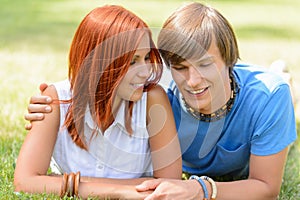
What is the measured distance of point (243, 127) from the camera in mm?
3510

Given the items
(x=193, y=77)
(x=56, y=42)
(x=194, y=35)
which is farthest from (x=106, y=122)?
(x=56, y=42)

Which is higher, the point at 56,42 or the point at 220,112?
the point at 220,112

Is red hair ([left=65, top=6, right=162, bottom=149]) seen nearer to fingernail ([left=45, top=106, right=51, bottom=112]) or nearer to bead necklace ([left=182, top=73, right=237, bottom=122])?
fingernail ([left=45, top=106, right=51, bottom=112])

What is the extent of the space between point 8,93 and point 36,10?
5.62m

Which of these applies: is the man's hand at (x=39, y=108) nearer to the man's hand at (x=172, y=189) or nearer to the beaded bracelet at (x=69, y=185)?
the beaded bracelet at (x=69, y=185)

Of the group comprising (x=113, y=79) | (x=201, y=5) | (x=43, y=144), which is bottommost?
(x=43, y=144)

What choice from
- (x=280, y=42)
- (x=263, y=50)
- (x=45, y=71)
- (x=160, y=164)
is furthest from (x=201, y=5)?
(x=280, y=42)

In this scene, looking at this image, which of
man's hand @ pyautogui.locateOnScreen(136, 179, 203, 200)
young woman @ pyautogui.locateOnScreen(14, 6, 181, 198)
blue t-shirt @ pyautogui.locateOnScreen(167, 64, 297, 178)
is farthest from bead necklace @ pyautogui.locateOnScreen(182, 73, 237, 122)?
man's hand @ pyautogui.locateOnScreen(136, 179, 203, 200)

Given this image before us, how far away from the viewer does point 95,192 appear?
3230mm

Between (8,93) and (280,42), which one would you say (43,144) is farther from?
(280,42)

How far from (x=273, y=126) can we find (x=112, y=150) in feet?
2.74

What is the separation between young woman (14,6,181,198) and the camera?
3191mm

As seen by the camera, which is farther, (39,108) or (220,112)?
(220,112)

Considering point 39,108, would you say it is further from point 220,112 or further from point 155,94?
point 220,112
